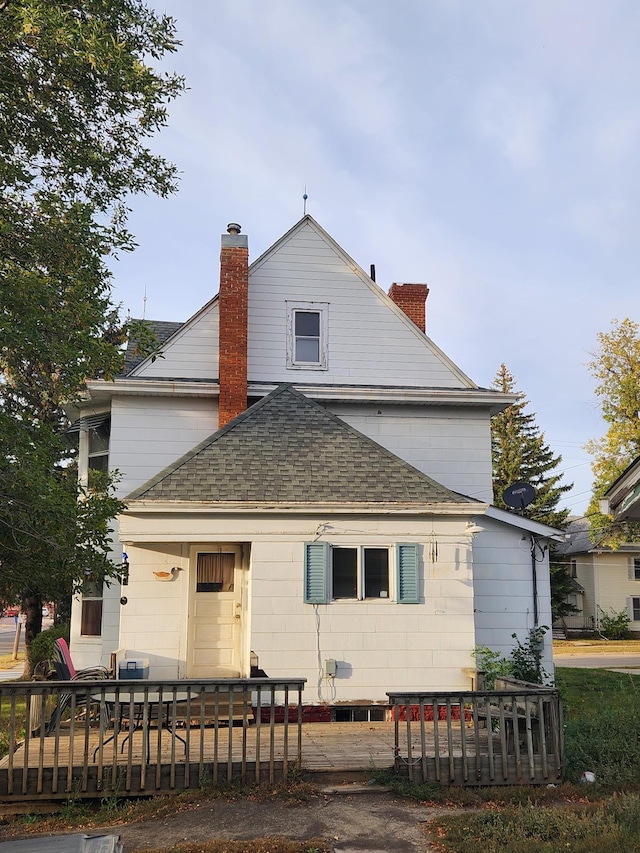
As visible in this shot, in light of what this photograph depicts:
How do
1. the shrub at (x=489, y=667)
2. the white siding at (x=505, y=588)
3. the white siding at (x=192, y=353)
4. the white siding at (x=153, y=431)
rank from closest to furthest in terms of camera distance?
the shrub at (x=489, y=667), the white siding at (x=505, y=588), the white siding at (x=153, y=431), the white siding at (x=192, y=353)

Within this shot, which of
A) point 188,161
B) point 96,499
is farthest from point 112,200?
point 96,499

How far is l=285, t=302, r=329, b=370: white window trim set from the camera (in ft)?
52.0

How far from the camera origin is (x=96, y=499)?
7621 mm

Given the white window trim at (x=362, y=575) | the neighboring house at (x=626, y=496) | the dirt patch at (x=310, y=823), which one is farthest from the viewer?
the white window trim at (x=362, y=575)

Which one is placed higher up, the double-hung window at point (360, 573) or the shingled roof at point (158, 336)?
the shingled roof at point (158, 336)

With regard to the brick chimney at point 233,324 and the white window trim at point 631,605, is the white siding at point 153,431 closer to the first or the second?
the brick chimney at point 233,324

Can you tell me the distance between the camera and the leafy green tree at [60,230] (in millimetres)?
7199

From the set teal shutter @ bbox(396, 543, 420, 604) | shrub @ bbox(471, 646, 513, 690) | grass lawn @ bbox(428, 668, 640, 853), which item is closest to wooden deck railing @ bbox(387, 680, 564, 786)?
grass lawn @ bbox(428, 668, 640, 853)

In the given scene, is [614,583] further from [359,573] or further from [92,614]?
[359,573]

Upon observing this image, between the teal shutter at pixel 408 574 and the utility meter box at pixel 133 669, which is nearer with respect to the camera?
the utility meter box at pixel 133 669

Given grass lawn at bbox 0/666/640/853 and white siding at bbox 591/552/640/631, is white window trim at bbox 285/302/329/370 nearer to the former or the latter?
grass lawn at bbox 0/666/640/853

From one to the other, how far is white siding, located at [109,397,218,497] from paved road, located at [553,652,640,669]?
49.3 feet

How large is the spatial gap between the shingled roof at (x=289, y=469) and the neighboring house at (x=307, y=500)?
0.11 feet

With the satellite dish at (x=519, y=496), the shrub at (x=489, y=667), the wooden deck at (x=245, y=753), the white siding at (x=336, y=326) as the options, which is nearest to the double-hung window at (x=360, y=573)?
the shrub at (x=489, y=667)
